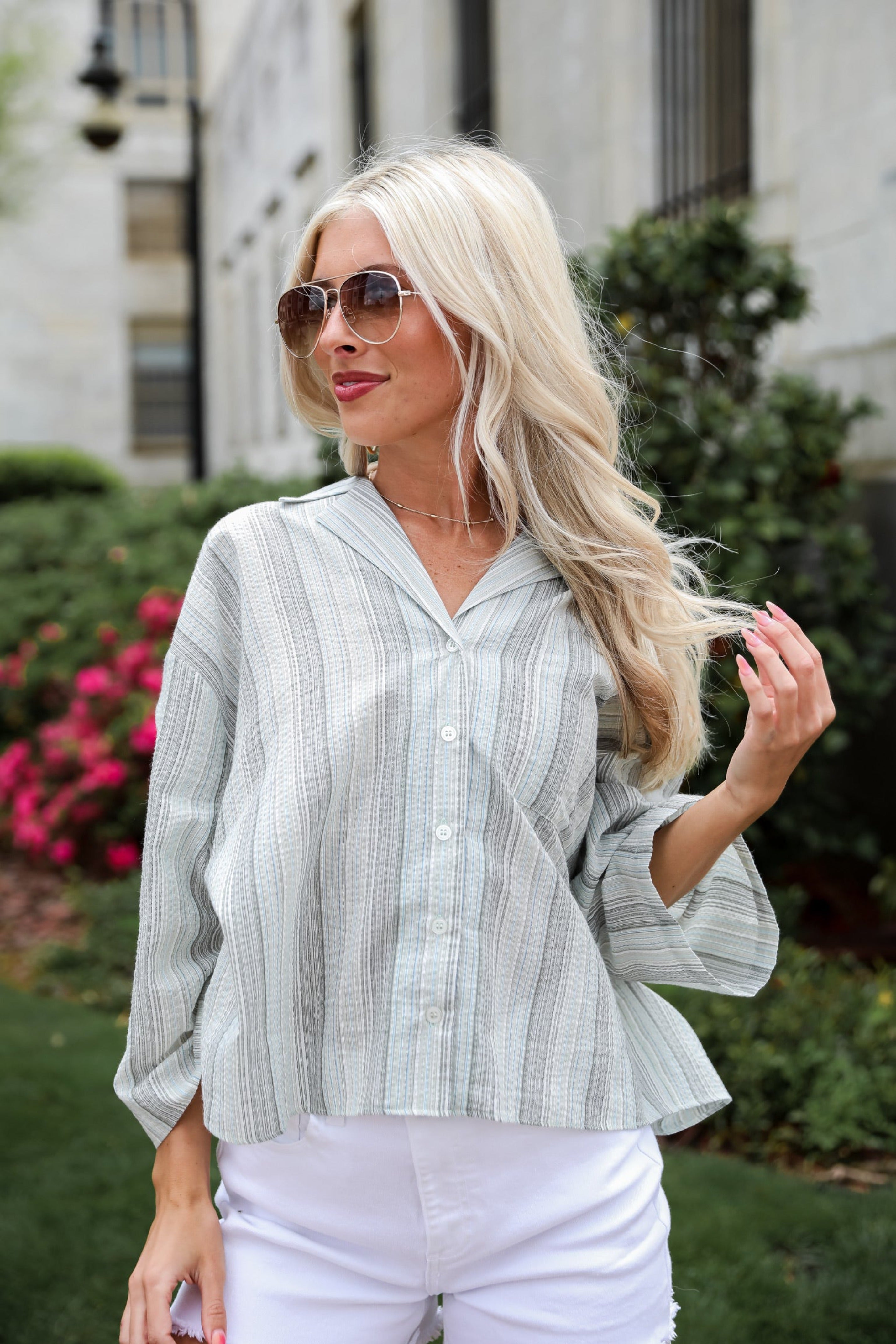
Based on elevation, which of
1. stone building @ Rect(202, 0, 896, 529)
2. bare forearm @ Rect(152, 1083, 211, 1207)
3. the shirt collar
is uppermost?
stone building @ Rect(202, 0, 896, 529)

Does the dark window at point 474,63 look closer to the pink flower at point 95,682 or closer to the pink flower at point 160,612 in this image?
the pink flower at point 160,612

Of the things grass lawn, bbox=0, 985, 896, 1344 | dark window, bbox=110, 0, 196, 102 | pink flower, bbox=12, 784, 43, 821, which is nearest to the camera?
grass lawn, bbox=0, 985, 896, 1344

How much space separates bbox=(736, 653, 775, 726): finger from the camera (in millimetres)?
1480

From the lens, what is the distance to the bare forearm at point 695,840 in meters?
1.60

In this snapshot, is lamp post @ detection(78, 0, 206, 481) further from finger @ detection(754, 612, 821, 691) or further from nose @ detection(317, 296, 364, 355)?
finger @ detection(754, 612, 821, 691)

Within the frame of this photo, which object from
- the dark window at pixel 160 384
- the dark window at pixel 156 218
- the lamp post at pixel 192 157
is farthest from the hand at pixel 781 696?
the dark window at pixel 156 218

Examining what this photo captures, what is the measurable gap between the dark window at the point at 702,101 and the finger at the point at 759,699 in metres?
6.08

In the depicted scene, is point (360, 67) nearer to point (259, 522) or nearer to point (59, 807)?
point (59, 807)

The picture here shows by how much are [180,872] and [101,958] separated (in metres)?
4.40

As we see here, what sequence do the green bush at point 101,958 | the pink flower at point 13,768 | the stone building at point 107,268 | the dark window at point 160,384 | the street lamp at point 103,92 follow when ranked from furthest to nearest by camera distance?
the dark window at point 160,384, the stone building at point 107,268, the street lamp at point 103,92, the pink flower at point 13,768, the green bush at point 101,958

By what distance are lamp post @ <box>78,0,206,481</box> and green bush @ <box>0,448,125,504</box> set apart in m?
4.95

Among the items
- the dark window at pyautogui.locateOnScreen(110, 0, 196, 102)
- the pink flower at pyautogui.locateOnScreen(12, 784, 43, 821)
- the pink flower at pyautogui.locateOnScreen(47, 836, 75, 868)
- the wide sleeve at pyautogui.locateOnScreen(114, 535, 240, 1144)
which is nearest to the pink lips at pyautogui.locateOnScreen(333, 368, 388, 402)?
the wide sleeve at pyautogui.locateOnScreen(114, 535, 240, 1144)

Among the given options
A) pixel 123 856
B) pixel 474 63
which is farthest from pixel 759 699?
pixel 474 63

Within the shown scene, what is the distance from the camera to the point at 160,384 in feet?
93.9
